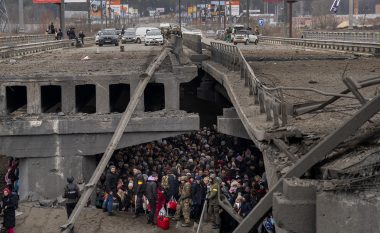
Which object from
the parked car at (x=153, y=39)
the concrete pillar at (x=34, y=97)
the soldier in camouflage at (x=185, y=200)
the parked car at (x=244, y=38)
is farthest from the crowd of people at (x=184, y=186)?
the parked car at (x=244, y=38)

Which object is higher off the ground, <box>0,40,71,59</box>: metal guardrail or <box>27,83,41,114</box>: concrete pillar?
<box>0,40,71,59</box>: metal guardrail

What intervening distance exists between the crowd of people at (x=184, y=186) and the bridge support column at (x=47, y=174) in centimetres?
103

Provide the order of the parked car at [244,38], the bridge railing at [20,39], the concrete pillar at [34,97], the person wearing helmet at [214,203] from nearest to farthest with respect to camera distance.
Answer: the person wearing helmet at [214,203] → the concrete pillar at [34,97] → the bridge railing at [20,39] → the parked car at [244,38]

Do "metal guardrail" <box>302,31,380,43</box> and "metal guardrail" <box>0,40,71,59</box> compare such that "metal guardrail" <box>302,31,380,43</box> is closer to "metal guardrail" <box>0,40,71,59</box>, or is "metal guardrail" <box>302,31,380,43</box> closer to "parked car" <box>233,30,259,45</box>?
"parked car" <box>233,30,259,45</box>

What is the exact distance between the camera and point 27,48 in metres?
44.2

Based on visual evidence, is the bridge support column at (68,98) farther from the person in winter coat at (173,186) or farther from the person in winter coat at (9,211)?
the person in winter coat at (9,211)

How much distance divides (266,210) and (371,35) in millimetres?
42896

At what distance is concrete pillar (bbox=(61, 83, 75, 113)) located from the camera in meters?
22.3

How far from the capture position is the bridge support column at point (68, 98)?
73.2 ft

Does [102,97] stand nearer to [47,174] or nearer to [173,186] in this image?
[47,174]

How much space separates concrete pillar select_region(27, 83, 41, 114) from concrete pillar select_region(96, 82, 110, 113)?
1.76 meters

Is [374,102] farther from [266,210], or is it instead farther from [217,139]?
[217,139]

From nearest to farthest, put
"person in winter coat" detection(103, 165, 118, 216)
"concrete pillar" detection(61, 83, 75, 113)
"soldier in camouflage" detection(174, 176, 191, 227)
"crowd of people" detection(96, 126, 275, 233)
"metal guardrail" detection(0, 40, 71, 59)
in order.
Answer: "crowd of people" detection(96, 126, 275, 233), "soldier in camouflage" detection(174, 176, 191, 227), "person in winter coat" detection(103, 165, 118, 216), "concrete pillar" detection(61, 83, 75, 113), "metal guardrail" detection(0, 40, 71, 59)

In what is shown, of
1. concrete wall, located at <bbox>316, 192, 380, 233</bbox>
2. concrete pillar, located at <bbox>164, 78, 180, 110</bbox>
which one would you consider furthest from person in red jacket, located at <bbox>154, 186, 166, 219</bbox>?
concrete wall, located at <bbox>316, 192, 380, 233</bbox>
